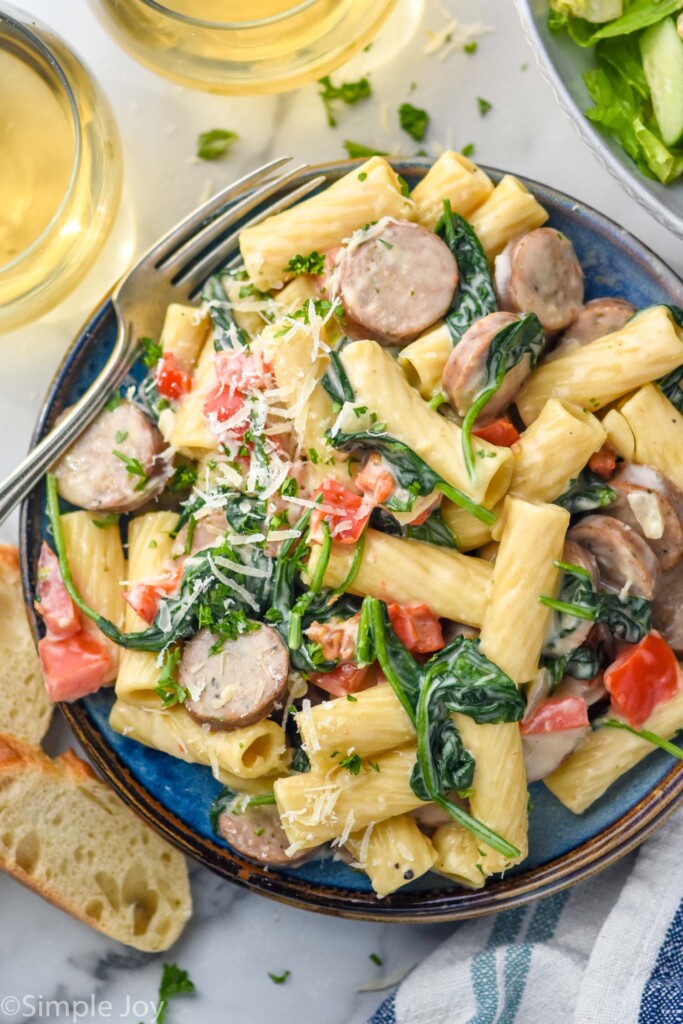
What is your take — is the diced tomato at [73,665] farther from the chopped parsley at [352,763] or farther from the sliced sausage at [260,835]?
the chopped parsley at [352,763]

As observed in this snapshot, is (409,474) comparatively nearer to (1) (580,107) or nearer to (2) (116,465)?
(2) (116,465)

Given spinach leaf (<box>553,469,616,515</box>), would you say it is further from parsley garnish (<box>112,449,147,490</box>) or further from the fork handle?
the fork handle

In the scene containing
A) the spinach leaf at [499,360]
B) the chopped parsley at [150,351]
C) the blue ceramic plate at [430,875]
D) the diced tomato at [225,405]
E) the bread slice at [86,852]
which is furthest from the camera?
the bread slice at [86,852]

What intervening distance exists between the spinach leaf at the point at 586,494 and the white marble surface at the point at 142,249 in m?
0.74

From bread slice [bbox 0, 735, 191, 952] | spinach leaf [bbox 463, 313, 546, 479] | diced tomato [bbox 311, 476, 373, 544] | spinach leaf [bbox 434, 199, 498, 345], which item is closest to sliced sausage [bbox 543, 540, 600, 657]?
spinach leaf [bbox 463, 313, 546, 479]

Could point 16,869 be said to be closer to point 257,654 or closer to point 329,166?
point 257,654

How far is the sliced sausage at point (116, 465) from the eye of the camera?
6.84 feet

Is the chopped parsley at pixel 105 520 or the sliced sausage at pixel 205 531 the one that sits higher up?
the sliced sausage at pixel 205 531

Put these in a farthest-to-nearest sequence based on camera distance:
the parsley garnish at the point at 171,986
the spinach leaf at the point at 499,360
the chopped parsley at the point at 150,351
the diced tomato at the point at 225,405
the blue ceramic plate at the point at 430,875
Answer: the parsley garnish at the point at 171,986, the chopped parsley at the point at 150,351, the blue ceramic plate at the point at 430,875, the diced tomato at the point at 225,405, the spinach leaf at the point at 499,360

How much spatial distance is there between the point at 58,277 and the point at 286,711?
96 cm

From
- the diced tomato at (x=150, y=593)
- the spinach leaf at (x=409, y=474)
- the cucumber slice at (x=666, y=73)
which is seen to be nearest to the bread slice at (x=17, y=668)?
the diced tomato at (x=150, y=593)

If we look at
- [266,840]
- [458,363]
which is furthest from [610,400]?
[266,840]

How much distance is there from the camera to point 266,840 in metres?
2.06

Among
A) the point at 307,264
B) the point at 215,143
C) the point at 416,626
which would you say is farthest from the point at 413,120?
the point at 416,626
